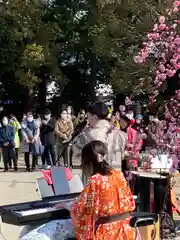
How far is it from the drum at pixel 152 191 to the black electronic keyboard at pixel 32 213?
243 centimetres

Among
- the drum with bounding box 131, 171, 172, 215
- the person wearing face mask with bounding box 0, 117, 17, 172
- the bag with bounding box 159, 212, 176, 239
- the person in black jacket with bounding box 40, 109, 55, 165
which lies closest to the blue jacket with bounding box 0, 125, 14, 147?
the person wearing face mask with bounding box 0, 117, 17, 172

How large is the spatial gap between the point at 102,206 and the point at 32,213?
1.91 feet

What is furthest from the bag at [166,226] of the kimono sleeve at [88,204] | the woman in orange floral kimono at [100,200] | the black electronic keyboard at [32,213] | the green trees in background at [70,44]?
the green trees in background at [70,44]

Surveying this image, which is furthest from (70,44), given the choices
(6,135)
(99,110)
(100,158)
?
(100,158)

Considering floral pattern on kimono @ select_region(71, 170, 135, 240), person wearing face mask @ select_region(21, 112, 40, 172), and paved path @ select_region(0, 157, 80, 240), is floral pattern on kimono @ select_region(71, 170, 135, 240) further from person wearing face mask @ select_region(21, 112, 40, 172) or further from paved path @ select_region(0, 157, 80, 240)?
person wearing face mask @ select_region(21, 112, 40, 172)

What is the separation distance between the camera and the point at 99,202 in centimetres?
439

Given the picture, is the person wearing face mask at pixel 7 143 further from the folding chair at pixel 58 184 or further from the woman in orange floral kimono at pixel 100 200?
the woman in orange floral kimono at pixel 100 200

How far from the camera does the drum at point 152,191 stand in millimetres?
7113

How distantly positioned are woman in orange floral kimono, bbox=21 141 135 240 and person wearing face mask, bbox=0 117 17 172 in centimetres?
1015

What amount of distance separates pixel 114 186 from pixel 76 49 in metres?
25.5

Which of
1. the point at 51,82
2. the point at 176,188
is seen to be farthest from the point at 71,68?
the point at 176,188

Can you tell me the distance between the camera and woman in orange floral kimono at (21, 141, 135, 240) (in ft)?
14.4

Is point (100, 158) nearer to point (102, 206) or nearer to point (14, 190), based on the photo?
point (102, 206)

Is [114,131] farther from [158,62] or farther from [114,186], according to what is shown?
[114,186]
